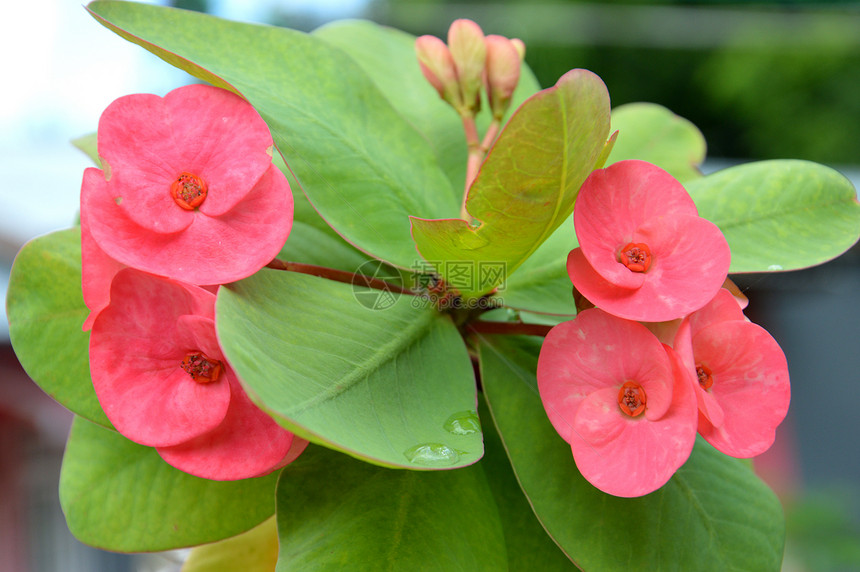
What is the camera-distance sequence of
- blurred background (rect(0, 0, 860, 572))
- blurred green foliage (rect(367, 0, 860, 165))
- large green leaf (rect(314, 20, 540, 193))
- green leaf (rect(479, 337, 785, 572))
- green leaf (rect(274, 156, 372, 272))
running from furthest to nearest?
blurred green foliage (rect(367, 0, 860, 165)) → blurred background (rect(0, 0, 860, 572)) → large green leaf (rect(314, 20, 540, 193)) → green leaf (rect(274, 156, 372, 272)) → green leaf (rect(479, 337, 785, 572))

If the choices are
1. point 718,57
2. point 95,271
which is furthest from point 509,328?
point 718,57

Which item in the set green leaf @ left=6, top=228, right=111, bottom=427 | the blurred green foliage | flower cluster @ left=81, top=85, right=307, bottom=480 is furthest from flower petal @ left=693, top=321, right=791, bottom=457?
the blurred green foliage

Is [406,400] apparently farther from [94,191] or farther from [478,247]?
[94,191]

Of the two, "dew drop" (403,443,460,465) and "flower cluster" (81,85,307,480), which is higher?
"flower cluster" (81,85,307,480)

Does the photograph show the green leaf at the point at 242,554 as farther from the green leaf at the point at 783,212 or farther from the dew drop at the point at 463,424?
the green leaf at the point at 783,212

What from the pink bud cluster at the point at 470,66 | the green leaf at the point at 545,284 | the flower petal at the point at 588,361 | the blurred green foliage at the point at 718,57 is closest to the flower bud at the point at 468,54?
the pink bud cluster at the point at 470,66

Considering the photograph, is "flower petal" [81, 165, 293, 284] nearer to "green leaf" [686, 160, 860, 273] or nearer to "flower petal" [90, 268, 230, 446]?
"flower petal" [90, 268, 230, 446]
